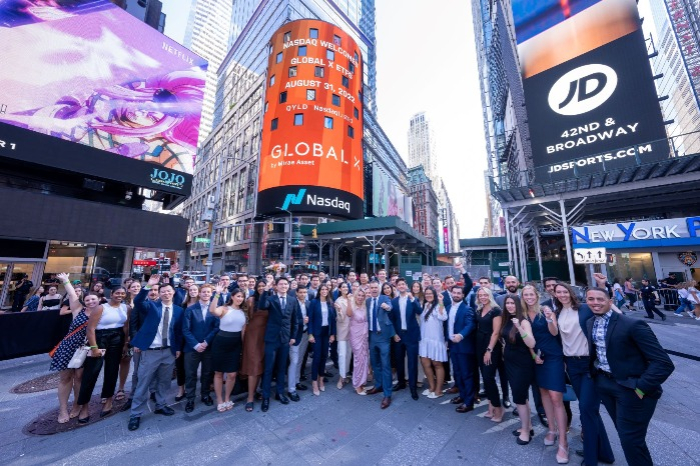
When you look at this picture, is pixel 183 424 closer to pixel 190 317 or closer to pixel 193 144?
pixel 190 317

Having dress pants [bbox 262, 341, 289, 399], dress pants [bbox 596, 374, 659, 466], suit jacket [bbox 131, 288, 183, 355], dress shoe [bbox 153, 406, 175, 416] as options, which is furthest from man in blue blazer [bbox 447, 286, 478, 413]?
suit jacket [bbox 131, 288, 183, 355]

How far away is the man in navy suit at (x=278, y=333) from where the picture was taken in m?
5.03

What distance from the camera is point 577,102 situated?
19500 millimetres

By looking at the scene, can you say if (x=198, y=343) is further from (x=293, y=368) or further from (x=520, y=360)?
(x=520, y=360)

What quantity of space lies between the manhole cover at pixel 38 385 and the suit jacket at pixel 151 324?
2.86m

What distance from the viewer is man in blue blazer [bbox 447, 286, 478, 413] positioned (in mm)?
4629

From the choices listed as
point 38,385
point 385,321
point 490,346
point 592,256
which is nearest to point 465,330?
point 490,346

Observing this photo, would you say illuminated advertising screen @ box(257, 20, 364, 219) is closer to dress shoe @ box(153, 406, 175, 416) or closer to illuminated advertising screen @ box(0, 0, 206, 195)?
illuminated advertising screen @ box(0, 0, 206, 195)

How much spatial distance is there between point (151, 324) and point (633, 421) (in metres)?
6.42

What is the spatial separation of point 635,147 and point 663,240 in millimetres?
5753

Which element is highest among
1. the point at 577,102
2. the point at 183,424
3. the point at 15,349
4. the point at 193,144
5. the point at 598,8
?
the point at 598,8

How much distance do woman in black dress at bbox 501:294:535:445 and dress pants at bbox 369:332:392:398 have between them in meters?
2.04

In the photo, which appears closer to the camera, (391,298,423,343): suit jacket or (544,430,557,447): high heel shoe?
(544,430,557,447): high heel shoe

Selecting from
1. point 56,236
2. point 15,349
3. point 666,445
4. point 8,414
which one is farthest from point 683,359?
point 56,236
